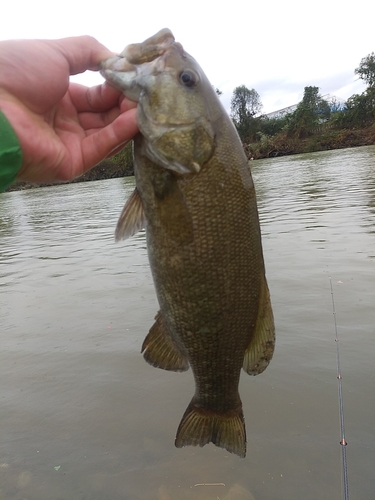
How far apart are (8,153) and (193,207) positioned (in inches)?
38.8

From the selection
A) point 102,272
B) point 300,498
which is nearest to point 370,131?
point 102,272

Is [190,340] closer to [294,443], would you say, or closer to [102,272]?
[294,443]

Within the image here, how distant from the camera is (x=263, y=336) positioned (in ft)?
7.41

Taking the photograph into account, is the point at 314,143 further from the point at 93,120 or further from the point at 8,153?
the point at 8,153

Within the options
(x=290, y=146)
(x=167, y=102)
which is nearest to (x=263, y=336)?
(x=167, y=102)

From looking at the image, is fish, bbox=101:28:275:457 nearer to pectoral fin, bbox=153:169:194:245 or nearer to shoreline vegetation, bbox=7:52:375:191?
pectoral fin, bbox=153:169:194:245

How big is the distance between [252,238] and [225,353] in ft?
2.21

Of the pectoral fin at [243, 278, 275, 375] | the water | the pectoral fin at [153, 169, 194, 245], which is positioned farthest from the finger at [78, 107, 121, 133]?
the water

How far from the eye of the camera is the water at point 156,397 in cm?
320

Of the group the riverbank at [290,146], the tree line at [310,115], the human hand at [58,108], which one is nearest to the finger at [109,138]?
the human hand at [58,108]

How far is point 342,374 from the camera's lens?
4281 mm

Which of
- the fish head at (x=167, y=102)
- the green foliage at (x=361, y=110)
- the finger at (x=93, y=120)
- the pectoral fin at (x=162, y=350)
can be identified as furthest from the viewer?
the green foliage at (x=361, y=110)

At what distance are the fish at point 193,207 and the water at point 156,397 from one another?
1511mm

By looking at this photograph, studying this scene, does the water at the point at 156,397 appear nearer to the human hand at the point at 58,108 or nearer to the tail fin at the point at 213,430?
the tail fin at the point at 213,430
